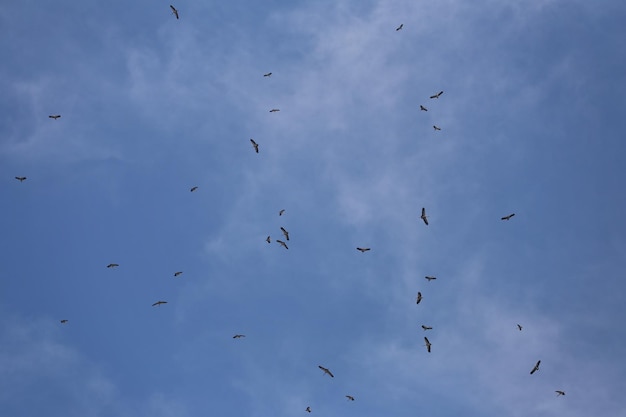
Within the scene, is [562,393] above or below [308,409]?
above

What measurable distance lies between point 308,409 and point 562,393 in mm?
39830

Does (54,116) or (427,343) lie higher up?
(54,116)

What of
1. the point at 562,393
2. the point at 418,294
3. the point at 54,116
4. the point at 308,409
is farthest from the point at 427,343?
the point at 54,116

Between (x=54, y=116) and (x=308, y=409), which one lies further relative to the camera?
(x=54, y=116)

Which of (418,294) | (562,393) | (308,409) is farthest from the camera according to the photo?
(562,393)

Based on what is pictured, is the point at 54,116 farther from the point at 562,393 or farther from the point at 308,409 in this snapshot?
the point at 562,393

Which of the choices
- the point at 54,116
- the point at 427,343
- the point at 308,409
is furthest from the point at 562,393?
the point at 54,116

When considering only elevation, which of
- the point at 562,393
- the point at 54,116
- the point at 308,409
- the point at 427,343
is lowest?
the point at 308,409

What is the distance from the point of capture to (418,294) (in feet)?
252

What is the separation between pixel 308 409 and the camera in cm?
8856

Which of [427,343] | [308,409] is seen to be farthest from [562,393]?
[308,409]

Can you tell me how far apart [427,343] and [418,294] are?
21.8 ft

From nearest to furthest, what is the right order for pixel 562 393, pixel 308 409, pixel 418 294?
pixel 418 294
pixel 308 409
pixel 562 393

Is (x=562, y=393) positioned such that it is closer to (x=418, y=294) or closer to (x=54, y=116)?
(x=418, y=294)
